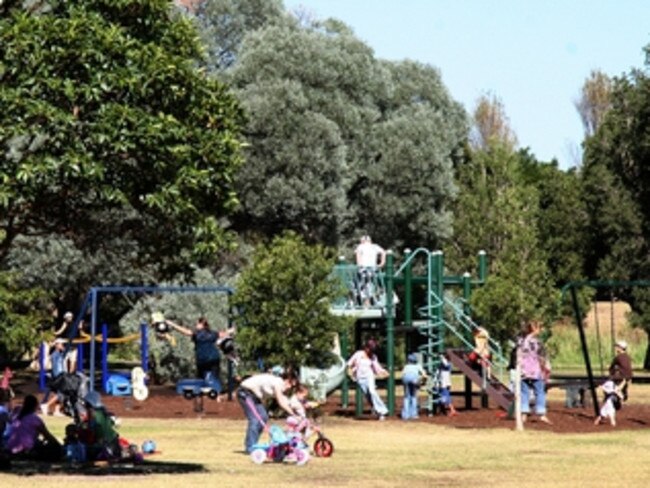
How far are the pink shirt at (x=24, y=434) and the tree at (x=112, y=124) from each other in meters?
2.80

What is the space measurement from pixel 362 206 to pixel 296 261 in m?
29.3

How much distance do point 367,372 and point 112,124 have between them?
15130mm

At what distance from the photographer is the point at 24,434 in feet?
82.6

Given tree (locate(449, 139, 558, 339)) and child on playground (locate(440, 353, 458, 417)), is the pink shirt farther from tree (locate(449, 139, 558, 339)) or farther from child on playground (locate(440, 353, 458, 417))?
tree (locate(449, 139, 558, 339))

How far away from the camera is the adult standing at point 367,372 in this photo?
3666 cm

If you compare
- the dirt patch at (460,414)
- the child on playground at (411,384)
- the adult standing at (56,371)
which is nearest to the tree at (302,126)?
the dirt patch at (460,414)

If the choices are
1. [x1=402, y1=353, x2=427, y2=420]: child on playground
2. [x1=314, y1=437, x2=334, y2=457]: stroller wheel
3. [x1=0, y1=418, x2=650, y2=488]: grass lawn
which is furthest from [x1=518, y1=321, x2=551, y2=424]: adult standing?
[x1=314, y1=437, x2=334, y2=457]: stroller wheel

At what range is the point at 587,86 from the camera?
12612 centimetres

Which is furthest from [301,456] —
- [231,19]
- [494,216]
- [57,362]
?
[494,216]

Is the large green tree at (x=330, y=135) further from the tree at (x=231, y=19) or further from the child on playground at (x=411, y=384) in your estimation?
the child on playground at (x=411, y=384)

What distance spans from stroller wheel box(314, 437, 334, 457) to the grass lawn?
26 centimetres

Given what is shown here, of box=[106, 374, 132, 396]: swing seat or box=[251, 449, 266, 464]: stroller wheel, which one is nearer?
box=[251, 449, 266, 464]: stroller wheel

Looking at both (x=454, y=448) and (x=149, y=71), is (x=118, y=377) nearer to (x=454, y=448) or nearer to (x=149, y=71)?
(x=454, y=448)

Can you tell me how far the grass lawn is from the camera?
22312 millimetres
